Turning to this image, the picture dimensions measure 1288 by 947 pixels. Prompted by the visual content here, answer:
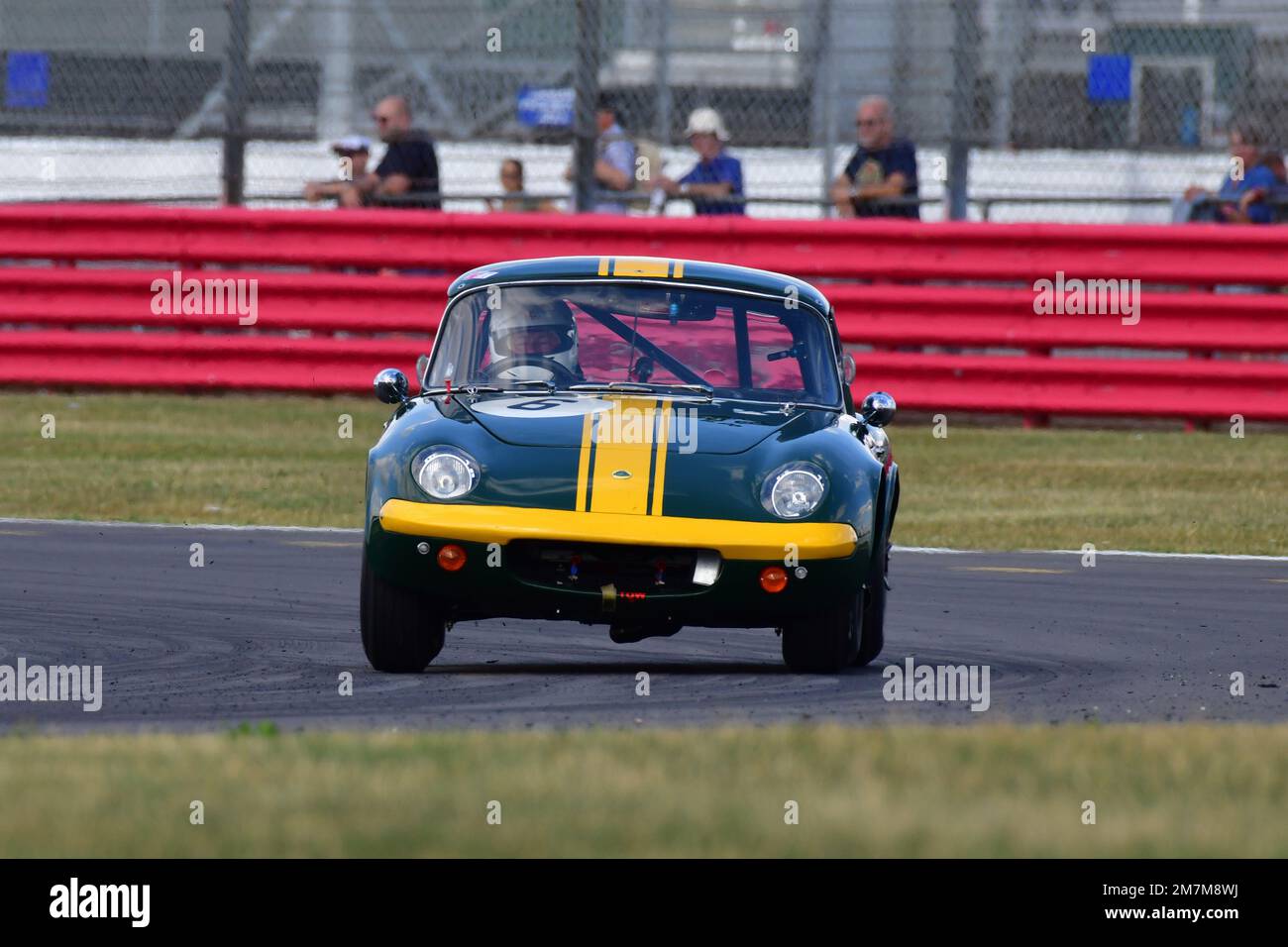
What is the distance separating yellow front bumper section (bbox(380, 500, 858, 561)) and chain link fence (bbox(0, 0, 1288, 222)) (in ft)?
27.7

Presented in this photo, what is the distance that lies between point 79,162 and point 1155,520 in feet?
26.8

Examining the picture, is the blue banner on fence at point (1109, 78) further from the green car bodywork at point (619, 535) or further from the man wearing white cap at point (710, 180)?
the green car bodywork at point (619, 535)

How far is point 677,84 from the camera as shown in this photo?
15.6m

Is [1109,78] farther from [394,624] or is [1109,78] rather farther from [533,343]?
[394,624]

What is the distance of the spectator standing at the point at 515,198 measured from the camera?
54.7 feet

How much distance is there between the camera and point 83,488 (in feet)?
42.4

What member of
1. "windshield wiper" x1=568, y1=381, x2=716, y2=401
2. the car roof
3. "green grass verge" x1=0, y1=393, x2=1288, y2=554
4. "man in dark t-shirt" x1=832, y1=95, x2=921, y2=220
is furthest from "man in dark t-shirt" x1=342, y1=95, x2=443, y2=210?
"windshield wiper" x1=568, y1=381, x2=716, y2=401

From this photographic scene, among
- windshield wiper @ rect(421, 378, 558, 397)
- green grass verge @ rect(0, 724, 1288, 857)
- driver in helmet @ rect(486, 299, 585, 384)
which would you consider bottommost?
green grass verge @ rect(0, 724, 1288, 857)

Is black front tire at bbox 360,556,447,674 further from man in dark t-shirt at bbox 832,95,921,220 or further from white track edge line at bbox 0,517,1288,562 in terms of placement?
man in dark t-shirt at bbox 832,95,921,220

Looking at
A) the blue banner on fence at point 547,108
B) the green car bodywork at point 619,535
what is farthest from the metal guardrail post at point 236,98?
the green car bodywork at point 619,535

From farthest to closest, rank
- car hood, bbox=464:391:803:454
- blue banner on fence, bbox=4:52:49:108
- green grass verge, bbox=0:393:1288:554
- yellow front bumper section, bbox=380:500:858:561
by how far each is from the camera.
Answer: blue banner on fence, bbox=4:52:49:108 → green grass verge, bbox=0:393:1288:554 → car hood, bbox=464:391:803:454 → yellow front bumper section, bbox=380:500:858:561

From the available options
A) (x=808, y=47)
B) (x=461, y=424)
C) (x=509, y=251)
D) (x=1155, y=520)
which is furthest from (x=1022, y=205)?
(x=461, y=424)

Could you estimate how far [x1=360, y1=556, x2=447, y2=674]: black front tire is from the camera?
7.29 meters
